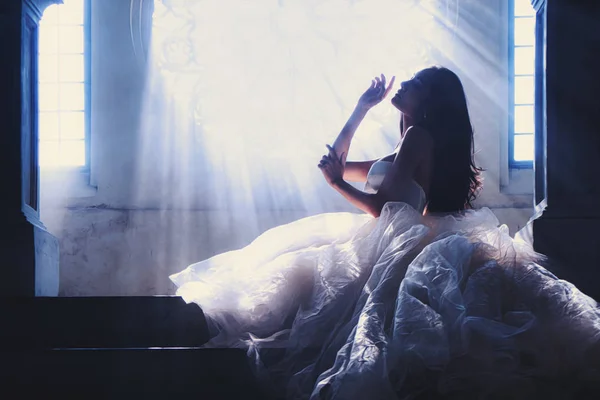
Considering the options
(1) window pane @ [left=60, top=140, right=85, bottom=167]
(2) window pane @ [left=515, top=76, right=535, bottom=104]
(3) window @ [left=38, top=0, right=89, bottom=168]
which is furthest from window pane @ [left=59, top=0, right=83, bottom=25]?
(2) window pane @ [left=515, top=76, right=535, bottom=104]

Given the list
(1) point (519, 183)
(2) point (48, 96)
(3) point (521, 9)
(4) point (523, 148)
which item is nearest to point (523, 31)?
(3) point (521, 9)

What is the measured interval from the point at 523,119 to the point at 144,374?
459cm

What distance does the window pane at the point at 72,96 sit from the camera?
626cm

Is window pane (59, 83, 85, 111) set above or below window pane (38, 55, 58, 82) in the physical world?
below

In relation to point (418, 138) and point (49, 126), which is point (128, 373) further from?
point (49, 126)

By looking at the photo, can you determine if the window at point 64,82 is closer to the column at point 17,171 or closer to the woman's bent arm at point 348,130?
the column at point 17,171

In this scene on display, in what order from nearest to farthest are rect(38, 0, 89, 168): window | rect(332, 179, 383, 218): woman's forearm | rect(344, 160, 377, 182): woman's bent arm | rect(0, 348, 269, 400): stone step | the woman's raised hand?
rect(0, 348, 269, 400): stone step → rect(332, 179, 383, 218): woman's forearm → the woman's raised hand → rect(344, 160, 377, 182): woman's bent arm → rect(38, 0, 89, 168): window

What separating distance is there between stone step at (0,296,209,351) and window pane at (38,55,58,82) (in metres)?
3.81

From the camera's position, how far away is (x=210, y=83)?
625 cm

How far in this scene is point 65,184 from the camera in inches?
237

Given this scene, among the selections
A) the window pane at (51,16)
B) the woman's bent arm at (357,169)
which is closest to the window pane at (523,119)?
the woman's bent arm at (357,169)

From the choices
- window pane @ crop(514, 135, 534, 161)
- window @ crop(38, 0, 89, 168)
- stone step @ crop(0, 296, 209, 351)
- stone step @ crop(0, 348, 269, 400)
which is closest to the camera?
stone step @ crop(0, 348, 269, 400)

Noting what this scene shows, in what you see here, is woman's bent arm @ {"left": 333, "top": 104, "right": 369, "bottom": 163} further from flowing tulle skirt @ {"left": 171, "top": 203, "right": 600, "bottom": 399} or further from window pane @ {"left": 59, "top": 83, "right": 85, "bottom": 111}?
Answer: window pane @ {"left": 59, "top": 83, "right": 85, "bottom": 111}

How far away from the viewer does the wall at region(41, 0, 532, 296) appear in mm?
5961
